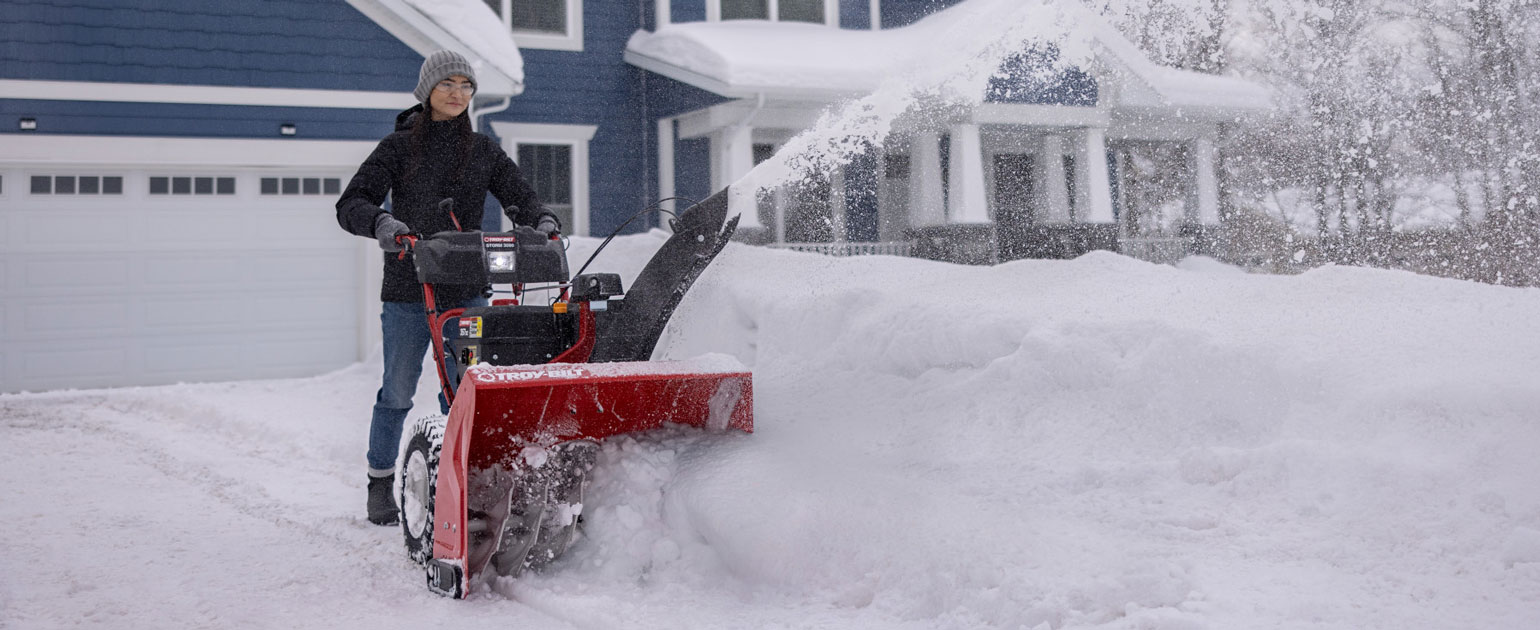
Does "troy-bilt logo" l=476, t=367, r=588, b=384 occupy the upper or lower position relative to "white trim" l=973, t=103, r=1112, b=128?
lower

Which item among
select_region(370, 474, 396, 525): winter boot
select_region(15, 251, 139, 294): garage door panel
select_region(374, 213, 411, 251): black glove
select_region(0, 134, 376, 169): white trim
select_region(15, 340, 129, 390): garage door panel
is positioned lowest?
select_region(370, 474, 396, 525): winter boot

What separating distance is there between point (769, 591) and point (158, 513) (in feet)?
10.0

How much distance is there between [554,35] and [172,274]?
18.1 ft

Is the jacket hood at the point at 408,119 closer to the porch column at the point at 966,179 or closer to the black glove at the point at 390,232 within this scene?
the black glove at the point at 390,232

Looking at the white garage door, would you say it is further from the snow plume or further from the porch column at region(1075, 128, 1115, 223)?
the porch column at region(1075, 128, 1115, 223)

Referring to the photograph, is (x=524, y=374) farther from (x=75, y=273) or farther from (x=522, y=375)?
(x=75, y=273)

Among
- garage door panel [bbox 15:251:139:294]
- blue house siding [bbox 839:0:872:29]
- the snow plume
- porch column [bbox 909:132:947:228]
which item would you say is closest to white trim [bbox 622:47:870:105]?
the snow plume

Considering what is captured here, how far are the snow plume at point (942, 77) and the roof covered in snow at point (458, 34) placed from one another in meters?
3.11

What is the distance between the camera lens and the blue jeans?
4434 millimetres

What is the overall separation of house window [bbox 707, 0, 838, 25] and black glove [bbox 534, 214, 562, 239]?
11.3 metres

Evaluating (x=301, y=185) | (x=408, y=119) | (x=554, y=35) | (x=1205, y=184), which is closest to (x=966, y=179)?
(x=1205, y=184)

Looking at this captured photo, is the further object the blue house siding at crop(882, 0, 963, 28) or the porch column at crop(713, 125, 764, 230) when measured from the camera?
the blue house siding at crop(882, 0, 963, 28)

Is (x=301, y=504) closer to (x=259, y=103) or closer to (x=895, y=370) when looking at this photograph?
(x=895, y=370)

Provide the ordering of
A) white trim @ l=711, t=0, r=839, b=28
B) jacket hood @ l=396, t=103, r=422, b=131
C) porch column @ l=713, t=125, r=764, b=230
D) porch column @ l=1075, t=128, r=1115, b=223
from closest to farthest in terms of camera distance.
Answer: jacket hood @ l=396, t=103, r=422, b=131 → porch column @ l=713, t=125, r=764, b=230 → white trim @ l=711, t=0, r=839, b=28 → porch column @ l=1075, t=128, r=1115, b=223
